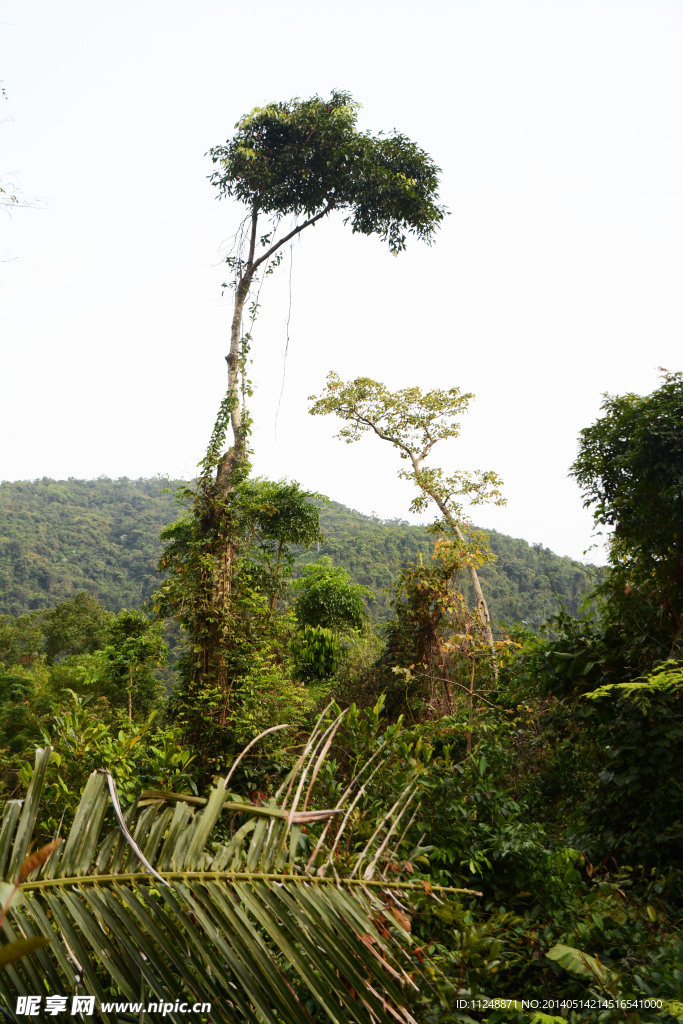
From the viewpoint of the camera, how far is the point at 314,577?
10297mm

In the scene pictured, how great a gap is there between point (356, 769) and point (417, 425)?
9644 millimetres

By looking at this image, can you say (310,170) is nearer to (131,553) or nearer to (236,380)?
(236,380)

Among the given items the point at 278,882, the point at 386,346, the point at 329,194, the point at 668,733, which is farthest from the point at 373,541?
the point at 278,882

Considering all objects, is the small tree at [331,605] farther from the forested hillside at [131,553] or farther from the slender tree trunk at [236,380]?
the slender tree trunk at [236,380]

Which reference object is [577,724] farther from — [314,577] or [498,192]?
[498,192]

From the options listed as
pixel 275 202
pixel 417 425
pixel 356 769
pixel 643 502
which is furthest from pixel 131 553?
pixel 356 769

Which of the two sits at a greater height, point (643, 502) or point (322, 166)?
point (322, 166)

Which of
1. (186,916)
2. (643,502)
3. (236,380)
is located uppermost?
(236,380)

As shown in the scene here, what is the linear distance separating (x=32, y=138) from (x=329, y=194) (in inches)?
167

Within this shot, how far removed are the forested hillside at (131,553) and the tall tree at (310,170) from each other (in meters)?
7.42

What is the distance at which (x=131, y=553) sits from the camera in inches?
1070

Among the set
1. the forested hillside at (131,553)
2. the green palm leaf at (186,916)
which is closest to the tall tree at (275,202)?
the green palm leaf at (186,916)

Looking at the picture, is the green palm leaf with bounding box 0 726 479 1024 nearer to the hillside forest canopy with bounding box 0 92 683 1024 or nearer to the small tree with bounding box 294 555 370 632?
the hillside forest canopy with bounding box 0 92 683 1024

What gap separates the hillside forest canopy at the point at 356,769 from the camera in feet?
1.55
